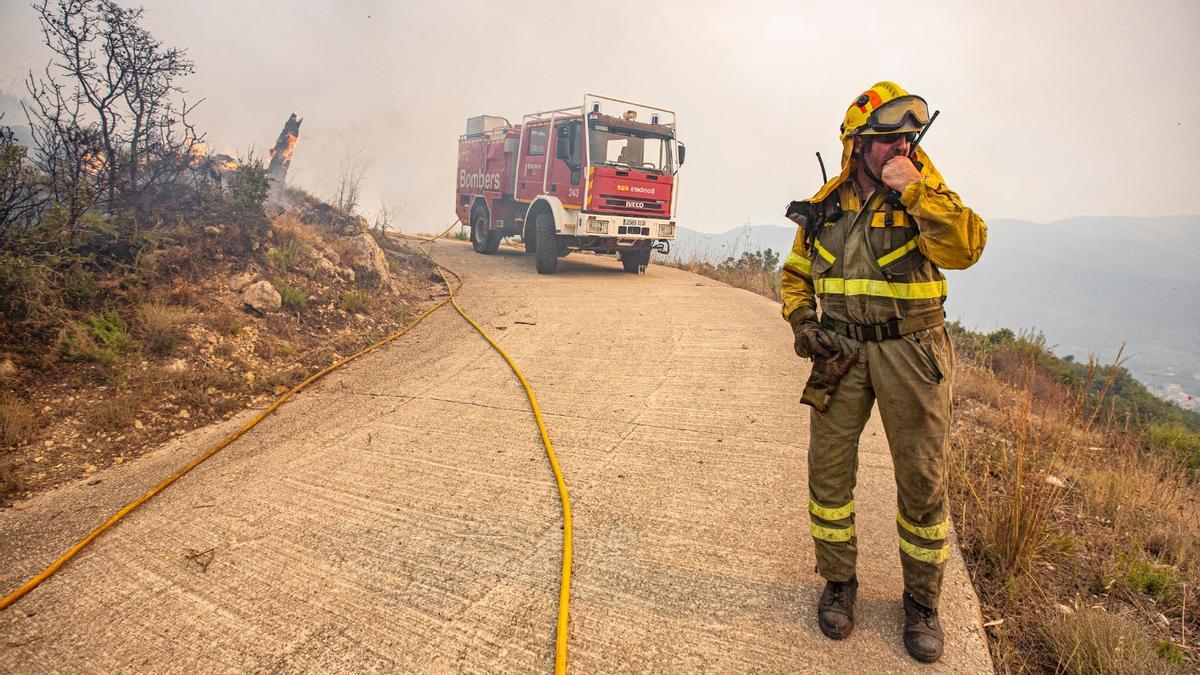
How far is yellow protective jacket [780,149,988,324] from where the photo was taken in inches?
70.4

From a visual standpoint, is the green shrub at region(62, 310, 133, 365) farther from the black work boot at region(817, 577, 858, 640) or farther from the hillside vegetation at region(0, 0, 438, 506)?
the black work boot at region(817, 577, 858, 640)

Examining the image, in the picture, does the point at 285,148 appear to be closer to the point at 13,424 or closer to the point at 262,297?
the point at 262,297

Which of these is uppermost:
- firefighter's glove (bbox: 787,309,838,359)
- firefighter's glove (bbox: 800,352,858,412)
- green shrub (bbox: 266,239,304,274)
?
green shrub (bbox: 266,239,304,274)

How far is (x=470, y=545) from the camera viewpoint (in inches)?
106

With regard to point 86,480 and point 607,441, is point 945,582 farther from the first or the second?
point 86,480

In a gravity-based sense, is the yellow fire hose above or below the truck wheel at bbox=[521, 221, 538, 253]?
below

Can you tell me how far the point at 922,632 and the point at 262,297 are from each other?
6271mm

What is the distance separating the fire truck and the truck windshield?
0.02 metres

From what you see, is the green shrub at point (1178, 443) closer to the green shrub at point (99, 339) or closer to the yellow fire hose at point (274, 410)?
the yellow fire hose at point (274, 410)

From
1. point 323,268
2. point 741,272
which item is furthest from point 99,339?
point 741,272

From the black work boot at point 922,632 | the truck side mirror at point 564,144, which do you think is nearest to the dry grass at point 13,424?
the black work boot at point 922,632

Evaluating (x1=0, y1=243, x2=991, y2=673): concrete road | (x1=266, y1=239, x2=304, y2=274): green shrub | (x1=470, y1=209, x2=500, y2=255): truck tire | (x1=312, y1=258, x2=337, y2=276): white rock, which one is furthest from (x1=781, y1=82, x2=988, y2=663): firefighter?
(x1=470, y1=209, x2=500, y2=255): truck tire

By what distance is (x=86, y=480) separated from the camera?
11.5 ft

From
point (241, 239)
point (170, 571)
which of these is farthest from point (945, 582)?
point (241, 239)
